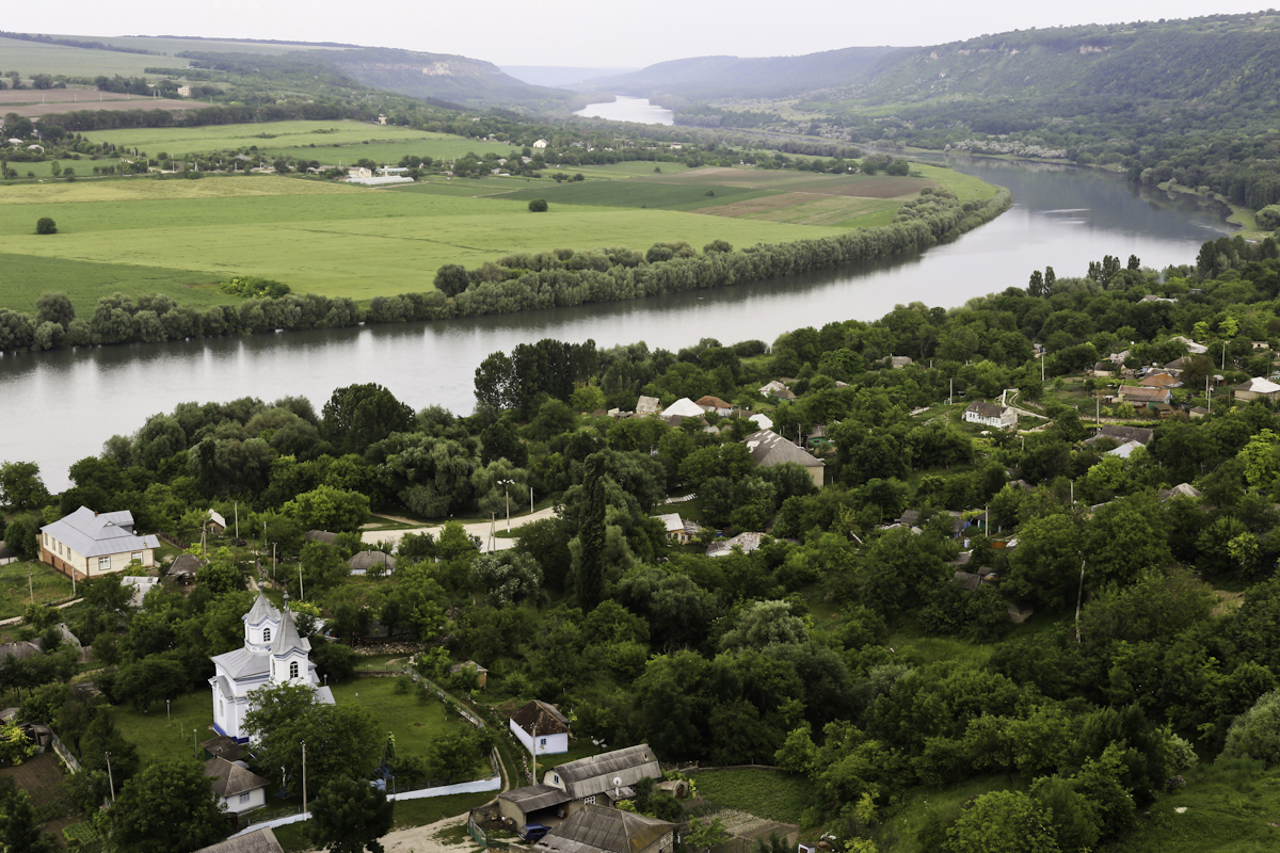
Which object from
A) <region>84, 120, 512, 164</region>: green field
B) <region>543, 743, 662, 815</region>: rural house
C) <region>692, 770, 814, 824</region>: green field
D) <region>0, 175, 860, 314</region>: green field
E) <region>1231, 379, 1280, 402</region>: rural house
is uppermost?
<region>84, 120, 512, 164</region>: green field

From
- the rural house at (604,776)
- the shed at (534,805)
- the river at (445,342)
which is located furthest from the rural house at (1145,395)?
the shed at (534,805)

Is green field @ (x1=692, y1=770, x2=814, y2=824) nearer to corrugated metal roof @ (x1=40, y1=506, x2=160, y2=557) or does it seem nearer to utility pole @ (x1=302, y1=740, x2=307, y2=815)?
utility pole @ (x1=302, y1=740, x2=307, y2=815)

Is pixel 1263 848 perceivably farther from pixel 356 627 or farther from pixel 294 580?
pixel 294 580

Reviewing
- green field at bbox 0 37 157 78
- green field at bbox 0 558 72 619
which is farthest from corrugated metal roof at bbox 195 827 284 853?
green field at bbox 0 37 157 78

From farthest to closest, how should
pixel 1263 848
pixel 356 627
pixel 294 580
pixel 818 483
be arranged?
pixel 818 483
pixel 294 580
pixel 356 627
pixel 1263 848

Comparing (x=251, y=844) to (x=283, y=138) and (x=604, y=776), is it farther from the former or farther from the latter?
(x=283, y=138)

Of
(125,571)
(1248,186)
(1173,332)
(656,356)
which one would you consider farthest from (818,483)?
(1248,186)
